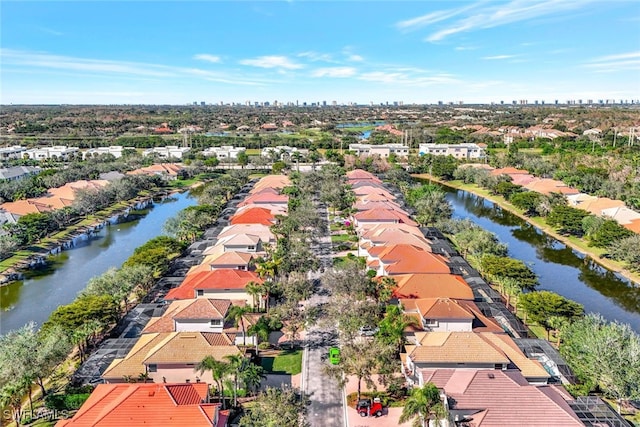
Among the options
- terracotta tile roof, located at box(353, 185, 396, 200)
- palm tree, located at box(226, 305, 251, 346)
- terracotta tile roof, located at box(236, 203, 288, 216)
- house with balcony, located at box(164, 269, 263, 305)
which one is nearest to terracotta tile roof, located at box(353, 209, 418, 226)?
terracotta tile roof, located at box(353, 185, 396, 200)

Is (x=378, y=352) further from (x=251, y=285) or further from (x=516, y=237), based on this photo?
(x=516, y=237)

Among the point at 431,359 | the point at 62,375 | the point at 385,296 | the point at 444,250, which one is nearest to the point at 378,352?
Result: the point at 431,359

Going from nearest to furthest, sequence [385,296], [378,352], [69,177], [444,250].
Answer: [378,352]
[385,296]
[444,250]
[69,177]

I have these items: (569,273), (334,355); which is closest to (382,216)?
(569,273)

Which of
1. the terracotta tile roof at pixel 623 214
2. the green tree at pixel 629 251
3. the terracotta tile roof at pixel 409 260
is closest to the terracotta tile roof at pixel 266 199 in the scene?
the terracotta tile roof at pixel 409 260

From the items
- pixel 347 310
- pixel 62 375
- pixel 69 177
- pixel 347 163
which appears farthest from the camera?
pixel 347 163

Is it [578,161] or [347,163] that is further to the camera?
[347,163]

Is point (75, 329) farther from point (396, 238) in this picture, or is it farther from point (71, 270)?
point (396, 238)
